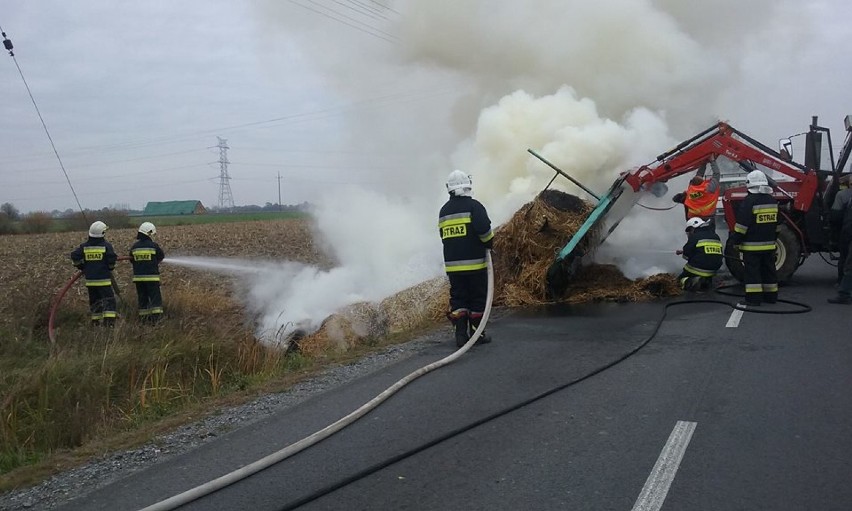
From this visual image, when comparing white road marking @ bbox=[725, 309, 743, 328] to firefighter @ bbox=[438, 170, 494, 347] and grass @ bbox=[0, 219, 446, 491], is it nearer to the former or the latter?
firefighter @ bbox=[438, 170, 494, 347]

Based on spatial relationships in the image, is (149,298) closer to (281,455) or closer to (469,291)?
(469,291)

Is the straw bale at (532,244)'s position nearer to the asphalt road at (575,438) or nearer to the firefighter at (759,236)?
the firefighter at (759,236)

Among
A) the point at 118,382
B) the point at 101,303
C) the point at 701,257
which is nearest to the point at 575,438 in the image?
the point at 118,382

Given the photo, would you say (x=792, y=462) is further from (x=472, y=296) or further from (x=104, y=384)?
(x=104, y=384)

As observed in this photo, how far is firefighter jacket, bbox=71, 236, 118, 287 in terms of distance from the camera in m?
10.6

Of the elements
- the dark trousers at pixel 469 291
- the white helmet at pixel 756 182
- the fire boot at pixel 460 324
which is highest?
the white helmet at pixel 756 182

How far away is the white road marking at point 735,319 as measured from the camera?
25.9 ft

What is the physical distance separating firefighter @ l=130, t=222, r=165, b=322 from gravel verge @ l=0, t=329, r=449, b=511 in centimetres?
515

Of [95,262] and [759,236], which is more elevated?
[759,236]

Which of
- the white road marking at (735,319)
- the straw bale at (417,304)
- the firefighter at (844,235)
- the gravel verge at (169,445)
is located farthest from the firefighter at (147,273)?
the firefighter at (844,235)

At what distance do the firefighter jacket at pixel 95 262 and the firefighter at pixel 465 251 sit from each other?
6044 mm

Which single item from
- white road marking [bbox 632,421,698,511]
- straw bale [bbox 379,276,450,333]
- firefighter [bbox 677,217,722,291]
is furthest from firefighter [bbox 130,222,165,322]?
white road marking [bbox 632,421,698,511]

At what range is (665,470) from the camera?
3.94m

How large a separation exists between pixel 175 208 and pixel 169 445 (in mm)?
79910
